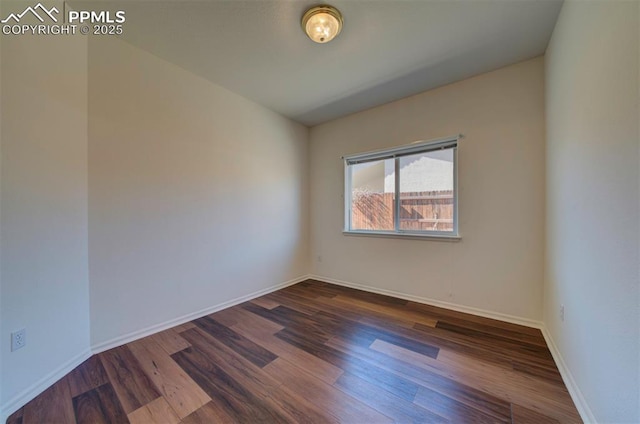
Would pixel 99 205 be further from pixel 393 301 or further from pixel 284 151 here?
pixel 393 301

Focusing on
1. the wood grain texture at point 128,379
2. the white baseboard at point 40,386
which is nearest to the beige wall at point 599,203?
the wood grain texture at point 128,379

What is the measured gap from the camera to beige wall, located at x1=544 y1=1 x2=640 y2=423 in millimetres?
907

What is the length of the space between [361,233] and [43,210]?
305 cm

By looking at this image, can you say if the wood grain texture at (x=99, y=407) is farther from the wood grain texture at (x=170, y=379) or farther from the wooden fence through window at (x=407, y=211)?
the wooden fence through window at (x=407, y=211)

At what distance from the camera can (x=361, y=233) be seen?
3.35 metres

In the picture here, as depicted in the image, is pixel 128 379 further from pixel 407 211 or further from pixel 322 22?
pixel 407 211

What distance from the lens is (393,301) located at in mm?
2869

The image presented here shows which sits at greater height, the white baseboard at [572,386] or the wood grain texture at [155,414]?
the white baseboard at [572,386]

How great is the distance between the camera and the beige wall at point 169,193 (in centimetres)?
188

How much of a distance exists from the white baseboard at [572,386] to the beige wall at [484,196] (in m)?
0.51

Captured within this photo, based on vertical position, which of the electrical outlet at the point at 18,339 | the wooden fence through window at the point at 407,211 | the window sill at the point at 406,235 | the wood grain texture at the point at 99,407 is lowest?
the wood grain texture at the point at 99,407
